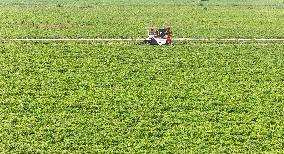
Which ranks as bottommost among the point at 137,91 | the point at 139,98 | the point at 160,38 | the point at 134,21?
the point at 139,98

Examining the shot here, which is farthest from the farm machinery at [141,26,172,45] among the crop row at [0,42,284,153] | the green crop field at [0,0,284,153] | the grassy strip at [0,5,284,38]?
the grassy strip at [0,5,284,38]

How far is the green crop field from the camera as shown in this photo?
2444 cm

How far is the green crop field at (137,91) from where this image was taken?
80.2 ft

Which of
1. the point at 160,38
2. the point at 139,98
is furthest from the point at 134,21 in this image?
the point at 139,98

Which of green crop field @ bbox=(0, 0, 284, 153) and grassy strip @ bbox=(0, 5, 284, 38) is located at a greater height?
grassy strip @ bbox=(0, 5, 284, 38)

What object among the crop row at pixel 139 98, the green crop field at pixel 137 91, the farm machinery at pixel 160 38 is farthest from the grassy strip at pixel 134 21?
the crop row at pixel 139 98

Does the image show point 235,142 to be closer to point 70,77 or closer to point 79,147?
point 79,147

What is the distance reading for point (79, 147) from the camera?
23422 mm

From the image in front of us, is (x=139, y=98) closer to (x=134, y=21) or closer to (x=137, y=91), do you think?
(x=137, y=91)

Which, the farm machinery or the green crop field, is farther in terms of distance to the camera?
the farm machinery

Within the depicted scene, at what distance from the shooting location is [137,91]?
32156mm

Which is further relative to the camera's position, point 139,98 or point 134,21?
point 134,21

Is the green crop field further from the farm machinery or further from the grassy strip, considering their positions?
the farm machinery

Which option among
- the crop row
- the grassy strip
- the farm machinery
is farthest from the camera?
the grassy strip
